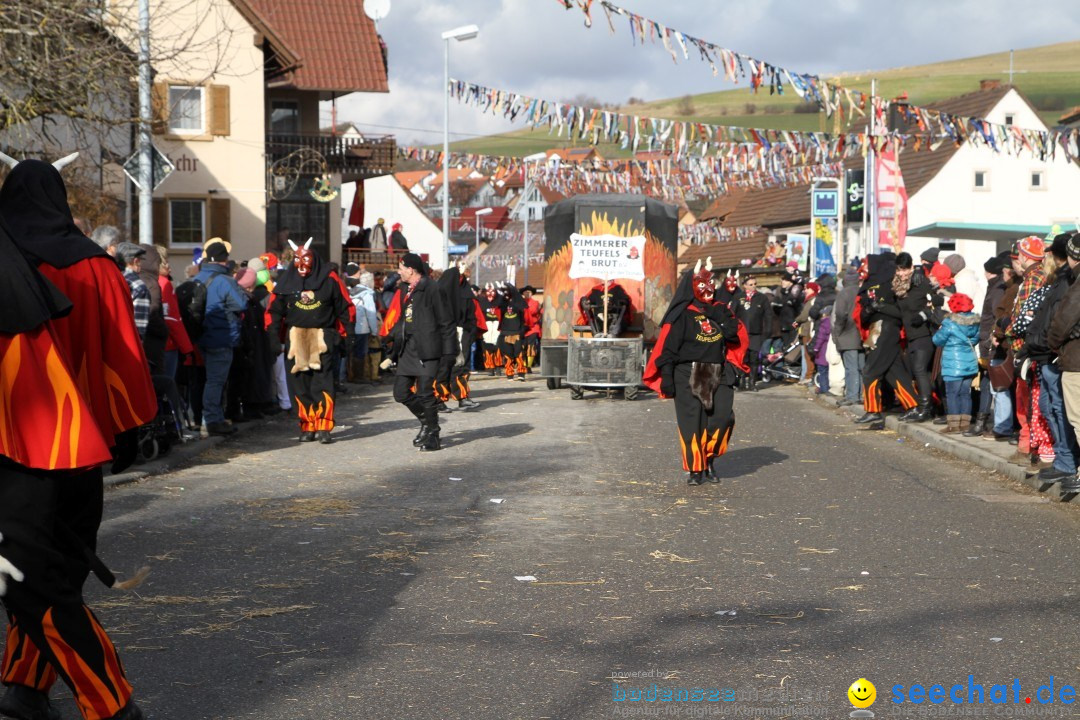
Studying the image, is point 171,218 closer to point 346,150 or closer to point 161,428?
point 346,150

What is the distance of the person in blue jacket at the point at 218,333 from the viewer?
15.1m

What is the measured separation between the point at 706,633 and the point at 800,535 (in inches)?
119

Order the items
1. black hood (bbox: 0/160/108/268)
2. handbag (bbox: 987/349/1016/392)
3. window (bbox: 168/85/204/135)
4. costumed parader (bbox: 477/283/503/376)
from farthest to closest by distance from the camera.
Answer: 1. window (bbox: 168/85/204/135)
2. costumed parader (bbox: 477/283/503/376)
3. handbag (bbox: 987/349/1016/392)
4. black hood (bbox: 0/160/108/268)

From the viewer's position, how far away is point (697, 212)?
334 feet

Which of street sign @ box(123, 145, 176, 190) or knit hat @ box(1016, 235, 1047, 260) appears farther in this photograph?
street sign @ box(123, 145, 176, 190)

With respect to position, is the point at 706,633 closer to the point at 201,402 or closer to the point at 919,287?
the point at 201,402

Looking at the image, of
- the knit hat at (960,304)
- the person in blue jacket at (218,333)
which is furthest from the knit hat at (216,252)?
the knit hat at (960,304)

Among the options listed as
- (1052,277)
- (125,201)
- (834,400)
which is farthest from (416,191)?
(1052,277)

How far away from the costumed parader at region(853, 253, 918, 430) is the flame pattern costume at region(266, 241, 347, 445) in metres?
6.12

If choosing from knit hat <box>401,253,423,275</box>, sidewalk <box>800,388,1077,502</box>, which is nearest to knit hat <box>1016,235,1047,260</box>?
sidewalk <box>800,388,1077,502</box>

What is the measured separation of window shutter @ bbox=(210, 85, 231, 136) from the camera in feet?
125

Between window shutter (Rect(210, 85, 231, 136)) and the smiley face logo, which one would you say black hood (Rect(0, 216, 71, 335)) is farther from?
window shutter (Rect(210, 85, 231, 136))

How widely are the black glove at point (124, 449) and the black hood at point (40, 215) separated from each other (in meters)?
0.71

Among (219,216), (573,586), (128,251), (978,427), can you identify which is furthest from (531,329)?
(573,586)
